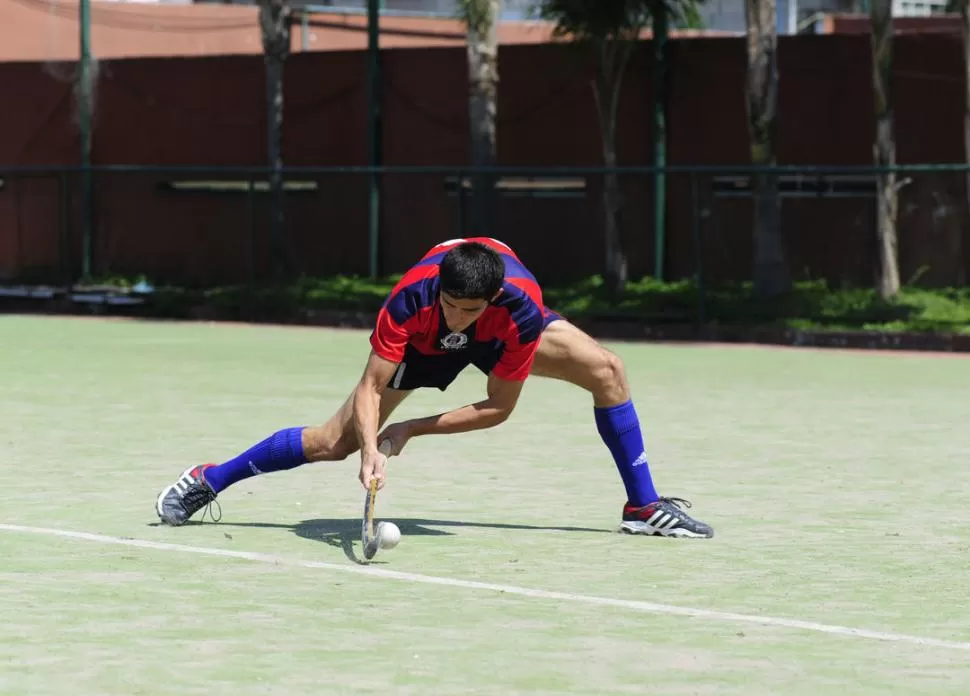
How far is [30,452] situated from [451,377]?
13.4ft

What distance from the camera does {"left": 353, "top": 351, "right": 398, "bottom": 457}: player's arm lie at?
8.66 m

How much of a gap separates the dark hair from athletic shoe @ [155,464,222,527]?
184 centimetres

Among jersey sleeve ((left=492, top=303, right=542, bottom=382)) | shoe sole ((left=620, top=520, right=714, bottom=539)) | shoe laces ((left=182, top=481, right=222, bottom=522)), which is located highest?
jersey sleeve ((left=492, top=303, right=542, bottom=382))

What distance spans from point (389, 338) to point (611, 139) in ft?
54.8

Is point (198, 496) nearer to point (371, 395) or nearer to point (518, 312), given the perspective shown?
point (371, 395)

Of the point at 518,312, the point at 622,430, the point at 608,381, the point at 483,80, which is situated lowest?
the point at 622,430

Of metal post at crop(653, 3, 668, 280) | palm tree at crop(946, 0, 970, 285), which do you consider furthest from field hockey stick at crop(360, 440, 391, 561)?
metal post at crop(653, 3, 668, 280)

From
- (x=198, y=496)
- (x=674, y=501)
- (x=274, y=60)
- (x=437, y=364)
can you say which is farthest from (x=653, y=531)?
(x=274, y=60)

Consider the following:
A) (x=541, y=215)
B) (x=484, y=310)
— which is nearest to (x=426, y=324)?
(x=484, y=310)

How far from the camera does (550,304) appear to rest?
24.0 metres

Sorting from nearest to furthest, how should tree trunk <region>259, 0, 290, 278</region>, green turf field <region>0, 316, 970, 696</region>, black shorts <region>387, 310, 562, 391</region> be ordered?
green turf field <region>0, 316, 970, 696</region>
black shorts <region>387, 310, 562, 391</region>
tree trunk <region>259, 0, 290, 278</region>

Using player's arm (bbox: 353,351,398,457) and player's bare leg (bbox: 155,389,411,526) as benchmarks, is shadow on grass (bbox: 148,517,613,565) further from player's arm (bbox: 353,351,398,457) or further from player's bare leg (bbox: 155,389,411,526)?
player's arm (bbox: 353,351,398,457)

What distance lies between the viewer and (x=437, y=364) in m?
8.95

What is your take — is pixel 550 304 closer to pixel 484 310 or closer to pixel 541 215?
pixel 541 215
